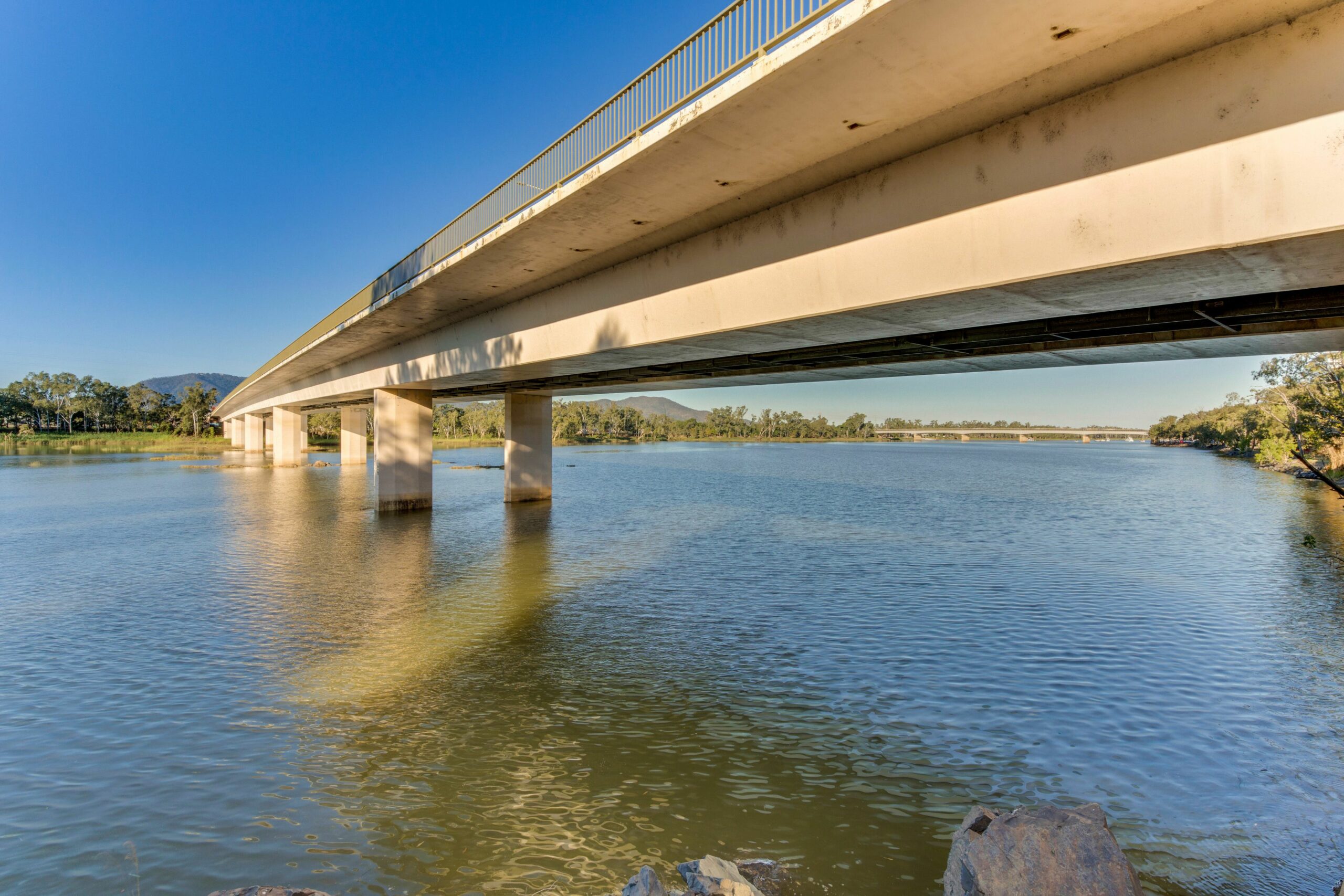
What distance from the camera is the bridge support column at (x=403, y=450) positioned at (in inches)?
1291

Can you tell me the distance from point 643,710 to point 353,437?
7375 cm

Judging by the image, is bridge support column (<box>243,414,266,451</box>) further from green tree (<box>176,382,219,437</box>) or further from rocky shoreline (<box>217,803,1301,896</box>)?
rocky shoreline (<box>217,803,1301,896</box>)

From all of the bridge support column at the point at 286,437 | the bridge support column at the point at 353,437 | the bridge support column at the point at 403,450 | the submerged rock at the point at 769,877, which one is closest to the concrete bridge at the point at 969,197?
the submerged rock at the point at 769,877

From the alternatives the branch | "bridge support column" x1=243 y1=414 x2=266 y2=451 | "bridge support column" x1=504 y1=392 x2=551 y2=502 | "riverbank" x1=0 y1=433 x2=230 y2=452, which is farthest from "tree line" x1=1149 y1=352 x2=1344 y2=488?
"riverbank" x1=0 y1=433 x2=230 y2=452

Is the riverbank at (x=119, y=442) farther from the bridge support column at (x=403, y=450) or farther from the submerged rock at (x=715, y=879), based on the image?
the submerged rock at (x=715, y=879)

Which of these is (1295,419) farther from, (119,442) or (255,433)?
(119,442)

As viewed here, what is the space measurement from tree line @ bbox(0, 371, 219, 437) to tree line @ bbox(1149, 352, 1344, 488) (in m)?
185

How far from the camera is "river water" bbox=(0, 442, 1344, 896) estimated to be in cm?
605

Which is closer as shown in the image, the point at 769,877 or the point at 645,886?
the point at 645,886

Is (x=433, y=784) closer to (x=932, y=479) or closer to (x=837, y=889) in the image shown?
(x=837, y=889)

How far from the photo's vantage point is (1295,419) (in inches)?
717

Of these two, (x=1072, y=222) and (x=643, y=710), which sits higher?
(x=1072, y=222)

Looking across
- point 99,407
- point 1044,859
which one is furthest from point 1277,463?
point 99,407

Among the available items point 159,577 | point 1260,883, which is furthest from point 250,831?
point 159,577
